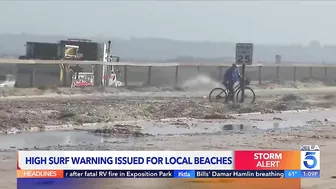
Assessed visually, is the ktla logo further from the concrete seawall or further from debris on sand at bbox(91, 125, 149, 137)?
the concrete seawall

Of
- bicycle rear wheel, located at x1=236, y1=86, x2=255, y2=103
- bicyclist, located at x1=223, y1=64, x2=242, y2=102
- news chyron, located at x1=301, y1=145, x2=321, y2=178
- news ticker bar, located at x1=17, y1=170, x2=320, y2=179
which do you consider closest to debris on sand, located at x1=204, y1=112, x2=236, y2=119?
bicyclist, located at x1=223, y1=64, x2=242, y2=102

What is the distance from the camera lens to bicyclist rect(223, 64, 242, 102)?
28.9 metres

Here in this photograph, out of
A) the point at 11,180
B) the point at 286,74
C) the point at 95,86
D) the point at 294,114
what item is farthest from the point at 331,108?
the point at 286,74

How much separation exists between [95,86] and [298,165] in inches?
1288

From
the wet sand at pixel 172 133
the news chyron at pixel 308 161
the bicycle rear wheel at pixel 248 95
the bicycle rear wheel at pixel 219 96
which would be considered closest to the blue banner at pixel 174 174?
the wet sand at pixel 172 133

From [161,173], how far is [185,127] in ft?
44.2

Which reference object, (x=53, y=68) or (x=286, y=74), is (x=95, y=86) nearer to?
(x=53, y=68)

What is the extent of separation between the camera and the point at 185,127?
21.1 meters

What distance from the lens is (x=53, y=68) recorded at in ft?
127

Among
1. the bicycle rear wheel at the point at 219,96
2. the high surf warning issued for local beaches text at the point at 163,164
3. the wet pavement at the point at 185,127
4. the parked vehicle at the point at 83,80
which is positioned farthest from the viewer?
the parked vehicle at the point at 83,80

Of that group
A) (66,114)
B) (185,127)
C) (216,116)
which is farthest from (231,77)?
(66,114)

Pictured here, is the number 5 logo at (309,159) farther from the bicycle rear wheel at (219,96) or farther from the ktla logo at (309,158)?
→ the bicycle rear wheel at (219,96)

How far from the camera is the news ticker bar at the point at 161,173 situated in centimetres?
739

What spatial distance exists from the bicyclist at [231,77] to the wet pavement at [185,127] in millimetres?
2665
